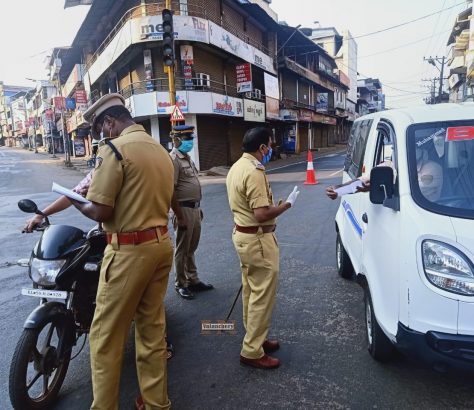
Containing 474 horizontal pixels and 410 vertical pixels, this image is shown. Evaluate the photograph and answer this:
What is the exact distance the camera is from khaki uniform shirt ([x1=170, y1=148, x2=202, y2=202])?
4.49m

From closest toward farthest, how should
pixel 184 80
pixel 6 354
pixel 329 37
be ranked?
pixel 6 354
pixel 184 80
pixel 329 37

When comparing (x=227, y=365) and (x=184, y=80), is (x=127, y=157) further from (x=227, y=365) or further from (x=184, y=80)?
(x=184, y=80)

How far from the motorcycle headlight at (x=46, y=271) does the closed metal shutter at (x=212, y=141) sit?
20.3 m

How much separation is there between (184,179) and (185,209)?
34cm

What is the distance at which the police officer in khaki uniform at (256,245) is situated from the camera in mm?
3010

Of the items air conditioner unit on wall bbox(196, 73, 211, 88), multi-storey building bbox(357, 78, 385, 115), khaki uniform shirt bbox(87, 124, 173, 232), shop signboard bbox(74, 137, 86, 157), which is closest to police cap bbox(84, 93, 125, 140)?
khaki uniform shirt bbox(87, 124, 173, 232)

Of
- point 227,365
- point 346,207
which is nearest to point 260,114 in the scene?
point 346,207

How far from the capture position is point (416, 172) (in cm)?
267

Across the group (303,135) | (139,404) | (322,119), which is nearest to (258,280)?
(139,404)

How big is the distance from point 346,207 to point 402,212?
6.88ft

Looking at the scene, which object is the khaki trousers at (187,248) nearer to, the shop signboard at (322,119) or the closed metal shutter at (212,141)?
the closed metal shutter at (212,141)

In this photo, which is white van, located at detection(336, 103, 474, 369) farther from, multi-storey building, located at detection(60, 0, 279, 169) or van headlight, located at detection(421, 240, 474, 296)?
multi-storey building, located at detection(60, 0, 279, 169)

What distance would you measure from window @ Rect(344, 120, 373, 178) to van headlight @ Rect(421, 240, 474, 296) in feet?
5.70

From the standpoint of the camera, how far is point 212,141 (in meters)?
24.5
